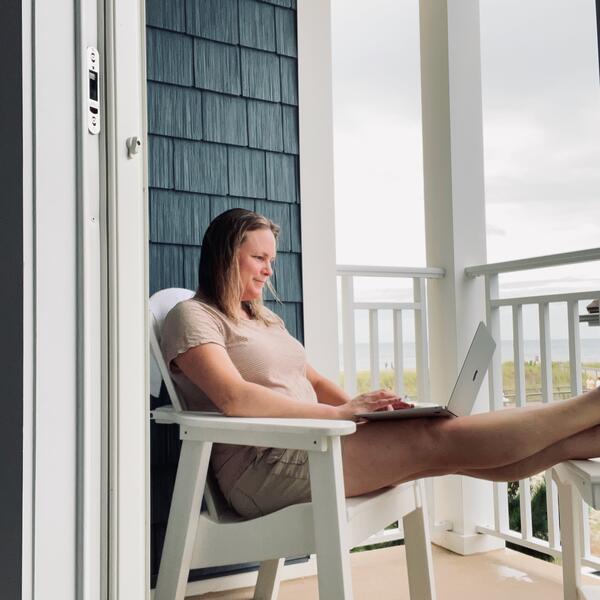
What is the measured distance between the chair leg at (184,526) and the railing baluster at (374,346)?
4.23 ft

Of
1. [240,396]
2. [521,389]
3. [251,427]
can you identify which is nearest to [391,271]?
[521,389]

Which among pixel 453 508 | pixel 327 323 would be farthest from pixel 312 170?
pixel 453 508

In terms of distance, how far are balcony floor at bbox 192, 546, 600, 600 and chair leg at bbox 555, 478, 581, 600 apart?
43cm

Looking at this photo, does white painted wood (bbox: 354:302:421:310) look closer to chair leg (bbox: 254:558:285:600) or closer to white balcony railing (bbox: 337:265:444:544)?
white balcony railing (bbox: 337:265:444:544)

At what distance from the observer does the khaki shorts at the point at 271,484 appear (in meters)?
1.84

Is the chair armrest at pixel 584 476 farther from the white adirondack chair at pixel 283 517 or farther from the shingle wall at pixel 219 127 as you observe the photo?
the shingle wall at pixel 219 127

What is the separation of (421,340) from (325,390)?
83 cm

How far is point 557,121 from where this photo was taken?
1116cm

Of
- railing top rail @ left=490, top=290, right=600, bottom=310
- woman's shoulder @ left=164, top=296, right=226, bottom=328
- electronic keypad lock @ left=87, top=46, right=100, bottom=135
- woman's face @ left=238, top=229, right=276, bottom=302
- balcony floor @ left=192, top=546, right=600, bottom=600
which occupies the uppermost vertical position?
electronic keypad lock @ left=87, top=46, right=100, bottom=135

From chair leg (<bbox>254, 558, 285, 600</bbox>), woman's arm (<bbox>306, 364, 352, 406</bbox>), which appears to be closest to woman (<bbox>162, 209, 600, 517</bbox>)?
woman's arm (<bbox>306, 364, 352, 406</bbox>)

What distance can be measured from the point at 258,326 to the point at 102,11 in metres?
1.40

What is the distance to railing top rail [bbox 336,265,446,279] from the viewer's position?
294 cm

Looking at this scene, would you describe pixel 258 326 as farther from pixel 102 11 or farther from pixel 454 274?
pixel 102 11

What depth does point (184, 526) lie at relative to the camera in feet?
6.06
